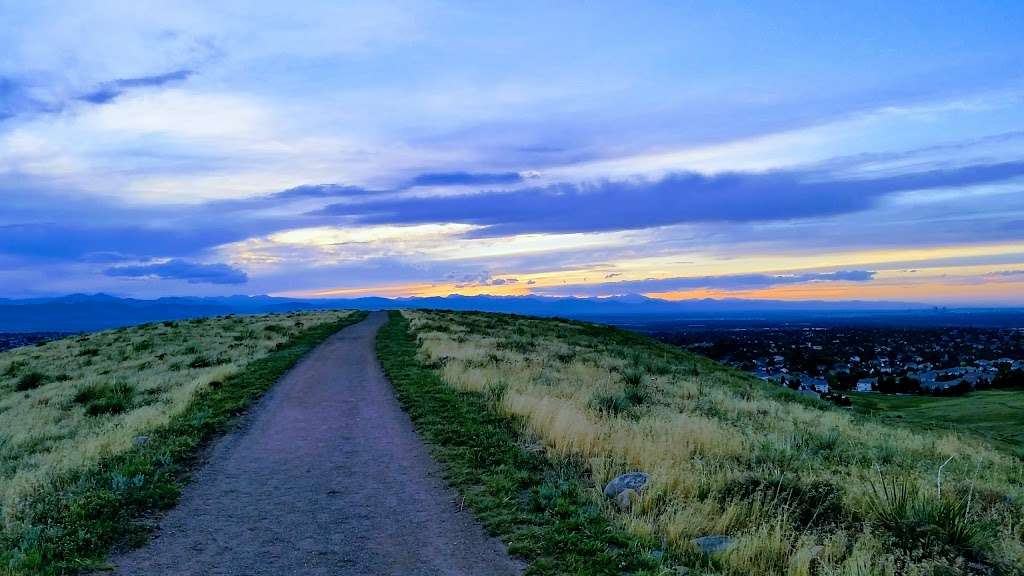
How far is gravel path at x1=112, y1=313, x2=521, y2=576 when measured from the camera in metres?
6.36

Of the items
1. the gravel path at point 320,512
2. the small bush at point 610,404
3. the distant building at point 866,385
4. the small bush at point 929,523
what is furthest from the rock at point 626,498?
the distant building at point 866,385

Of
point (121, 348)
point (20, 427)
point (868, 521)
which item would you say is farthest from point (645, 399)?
point (121, 348)

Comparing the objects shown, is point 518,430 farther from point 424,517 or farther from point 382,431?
point 424,517

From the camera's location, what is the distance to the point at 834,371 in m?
52.8

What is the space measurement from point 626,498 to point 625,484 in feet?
1.64

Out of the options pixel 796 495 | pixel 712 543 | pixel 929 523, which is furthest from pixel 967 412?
pixel 712 543

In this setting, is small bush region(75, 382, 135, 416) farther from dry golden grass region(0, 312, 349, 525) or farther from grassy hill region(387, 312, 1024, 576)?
grassy hill region(387, 312, 1024, 576)

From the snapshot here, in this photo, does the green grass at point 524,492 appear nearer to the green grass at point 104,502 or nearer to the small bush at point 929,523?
the small bush at point 929,523

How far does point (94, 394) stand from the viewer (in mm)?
18203

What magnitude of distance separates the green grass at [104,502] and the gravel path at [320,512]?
1.21 ft

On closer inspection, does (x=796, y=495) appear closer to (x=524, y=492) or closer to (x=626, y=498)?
(x=626, y=498)

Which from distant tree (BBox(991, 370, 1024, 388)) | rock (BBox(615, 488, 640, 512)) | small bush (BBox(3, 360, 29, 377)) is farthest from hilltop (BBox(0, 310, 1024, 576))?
distant tree (BBox(991, 370, 1024, 388))

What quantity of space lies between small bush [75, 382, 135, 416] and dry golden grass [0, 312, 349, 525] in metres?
0.03

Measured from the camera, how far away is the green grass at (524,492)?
6.33 m
